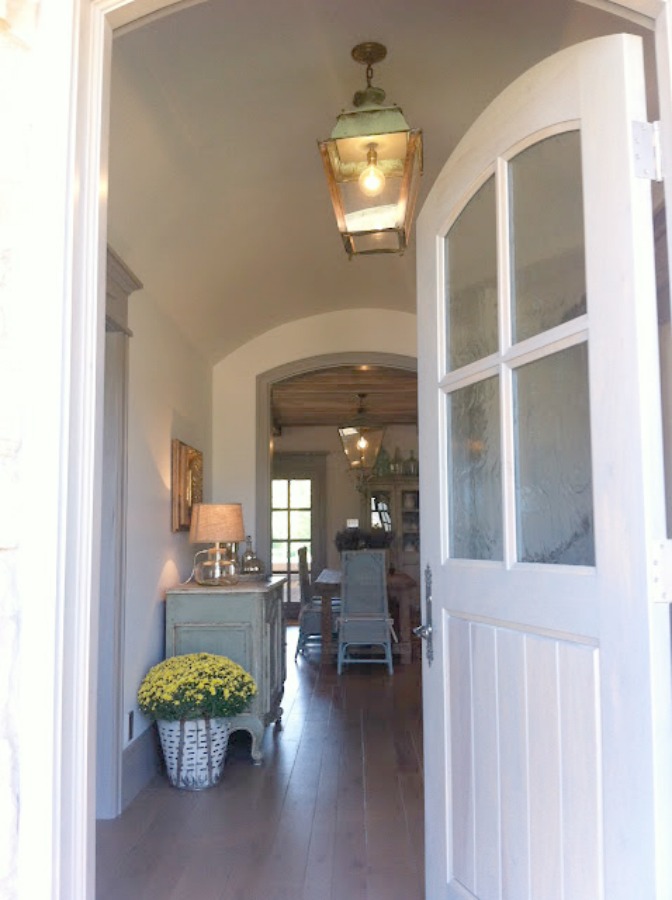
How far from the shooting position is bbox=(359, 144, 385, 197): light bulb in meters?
2.48

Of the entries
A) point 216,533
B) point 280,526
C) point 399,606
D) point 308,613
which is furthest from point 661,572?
point 280,526

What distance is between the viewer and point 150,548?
161 inches

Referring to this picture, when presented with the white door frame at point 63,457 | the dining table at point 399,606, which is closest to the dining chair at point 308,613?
the dining table at point 399,606

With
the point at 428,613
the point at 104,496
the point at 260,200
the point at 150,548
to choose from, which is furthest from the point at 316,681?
the point at 428,613

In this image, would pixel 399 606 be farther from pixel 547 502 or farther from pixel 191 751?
pixel 547 502

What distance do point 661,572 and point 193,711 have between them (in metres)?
2.74

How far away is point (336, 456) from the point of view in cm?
1123

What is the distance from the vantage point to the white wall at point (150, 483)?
3.77 metres

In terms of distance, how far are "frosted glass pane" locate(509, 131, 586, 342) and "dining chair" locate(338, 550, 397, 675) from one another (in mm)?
4898

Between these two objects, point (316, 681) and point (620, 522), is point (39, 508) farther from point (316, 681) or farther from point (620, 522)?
point (316, 681)

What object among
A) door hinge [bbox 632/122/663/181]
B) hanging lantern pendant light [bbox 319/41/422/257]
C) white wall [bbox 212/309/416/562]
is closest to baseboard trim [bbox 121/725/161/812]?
white wall [bbox 212/309/416/562]

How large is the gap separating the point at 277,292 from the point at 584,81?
3.69 metres

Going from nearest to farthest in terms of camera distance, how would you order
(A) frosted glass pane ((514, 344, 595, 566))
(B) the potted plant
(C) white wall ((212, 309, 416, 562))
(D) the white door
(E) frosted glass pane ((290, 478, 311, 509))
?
(D) the white door, (A) frosted glass pane ((514, 344, 595, 566)), (B) the potted plant, (C) white wall ((212, 309, 416, 562)), (E) frosted glass pane ((290, 478, 311, 509))

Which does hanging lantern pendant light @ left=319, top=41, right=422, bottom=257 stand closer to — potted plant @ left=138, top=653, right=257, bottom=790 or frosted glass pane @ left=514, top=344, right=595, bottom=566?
frosted glass pane @ left=514, top=344, right=595, bottom=566
